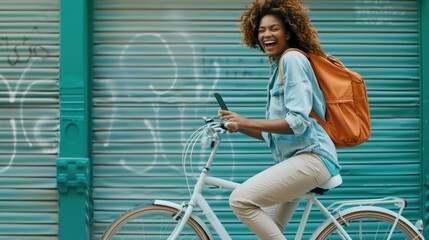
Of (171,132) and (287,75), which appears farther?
(171,132)

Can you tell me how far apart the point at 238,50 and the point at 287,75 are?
2.13m

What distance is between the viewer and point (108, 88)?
19.9 ft

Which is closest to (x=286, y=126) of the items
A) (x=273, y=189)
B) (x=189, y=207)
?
(x=273, y=189)

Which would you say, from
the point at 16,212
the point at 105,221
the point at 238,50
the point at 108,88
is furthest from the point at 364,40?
the point at 16,212

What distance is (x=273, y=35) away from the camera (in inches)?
164

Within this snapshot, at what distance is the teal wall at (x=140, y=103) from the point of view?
6035 mm

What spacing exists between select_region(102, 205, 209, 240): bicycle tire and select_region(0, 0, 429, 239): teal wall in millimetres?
1619

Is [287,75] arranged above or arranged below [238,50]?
below

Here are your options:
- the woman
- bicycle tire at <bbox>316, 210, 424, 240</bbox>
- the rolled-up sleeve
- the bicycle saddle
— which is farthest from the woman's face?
bicycle tire at <bbox>316, 210, 424, 240</bbox>

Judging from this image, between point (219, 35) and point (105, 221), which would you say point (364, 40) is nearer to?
point (219, 35)

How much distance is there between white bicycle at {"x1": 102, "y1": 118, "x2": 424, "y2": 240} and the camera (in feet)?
13.9

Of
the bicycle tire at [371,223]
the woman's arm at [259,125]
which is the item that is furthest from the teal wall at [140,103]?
the woman's arm at [259,125]

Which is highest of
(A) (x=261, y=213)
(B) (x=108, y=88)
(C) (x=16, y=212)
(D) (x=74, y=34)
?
(D) (x=74, y=34)

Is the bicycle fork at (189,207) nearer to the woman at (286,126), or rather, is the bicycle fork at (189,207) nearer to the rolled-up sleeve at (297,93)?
the woman at (286,126)
